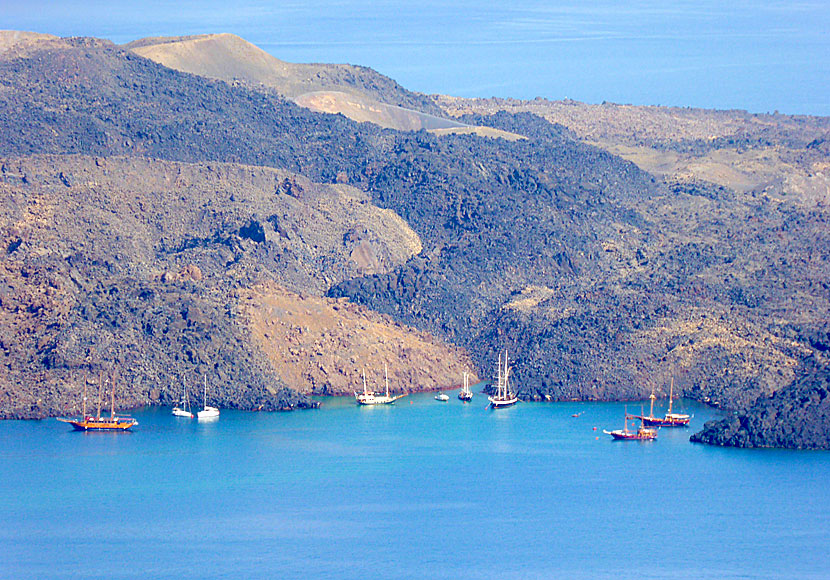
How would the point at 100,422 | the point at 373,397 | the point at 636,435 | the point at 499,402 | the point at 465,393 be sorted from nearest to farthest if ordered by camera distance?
the point at 636,435, the point at 100,422, the point at 499,402, the point at 373,397, the point at 465,393

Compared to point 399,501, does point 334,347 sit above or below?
above

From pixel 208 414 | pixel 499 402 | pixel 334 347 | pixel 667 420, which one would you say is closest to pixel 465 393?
pixel 499 402

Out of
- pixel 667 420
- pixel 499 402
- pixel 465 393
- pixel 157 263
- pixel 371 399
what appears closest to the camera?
pixel 667 420

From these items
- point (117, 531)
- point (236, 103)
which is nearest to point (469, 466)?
point (117, 531)

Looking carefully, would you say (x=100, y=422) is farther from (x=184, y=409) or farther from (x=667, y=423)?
(x=667, y=423)

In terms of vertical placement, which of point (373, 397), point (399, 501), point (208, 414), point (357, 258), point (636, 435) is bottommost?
point (399, 501)

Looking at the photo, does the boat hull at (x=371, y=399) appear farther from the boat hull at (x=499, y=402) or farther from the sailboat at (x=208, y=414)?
the sailboat at (x=208, y=414)

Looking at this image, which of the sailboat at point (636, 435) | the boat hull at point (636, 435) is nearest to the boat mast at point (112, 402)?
the sailboat at point (636, 435)

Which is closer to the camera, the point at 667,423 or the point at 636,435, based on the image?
the point at 636,435
